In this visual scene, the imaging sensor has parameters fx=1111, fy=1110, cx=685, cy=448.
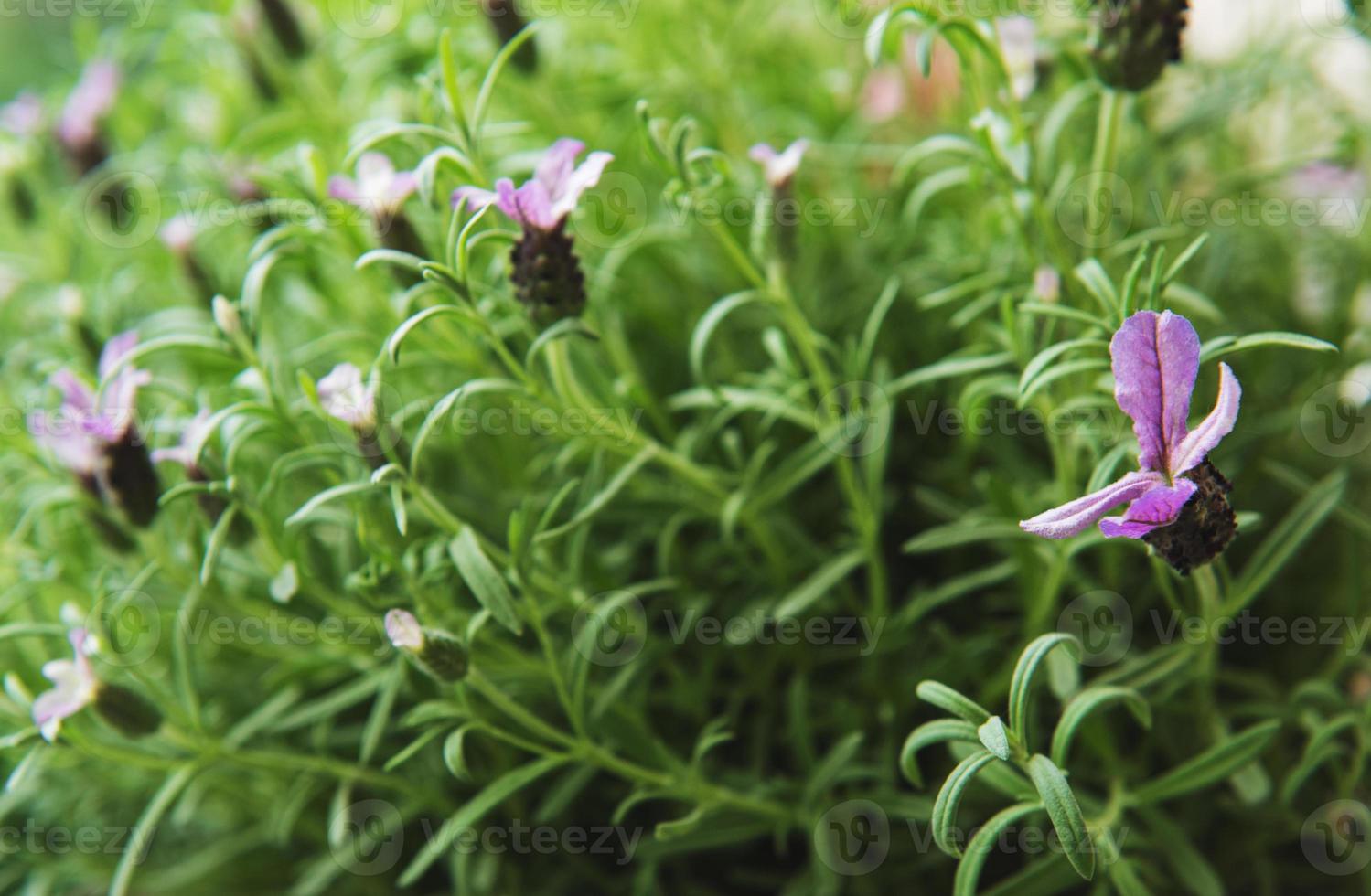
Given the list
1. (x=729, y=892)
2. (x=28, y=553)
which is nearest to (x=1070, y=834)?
(x=729, y=892)

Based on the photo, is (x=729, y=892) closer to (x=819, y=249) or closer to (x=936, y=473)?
(x=936, y=473)

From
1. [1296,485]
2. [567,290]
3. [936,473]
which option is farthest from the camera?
[936,473]

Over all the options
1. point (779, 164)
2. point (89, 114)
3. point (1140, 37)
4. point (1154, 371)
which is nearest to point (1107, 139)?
point (1140, 37)

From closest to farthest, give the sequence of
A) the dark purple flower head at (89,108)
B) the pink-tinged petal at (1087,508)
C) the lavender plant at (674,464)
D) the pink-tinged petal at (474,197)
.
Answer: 1. the pink-tinged petal at (1087,508)
2. the pink-tinged petal at (474,197)
3. the lavender plant at (674,464)
4. the dark purple flower head at (89,108)

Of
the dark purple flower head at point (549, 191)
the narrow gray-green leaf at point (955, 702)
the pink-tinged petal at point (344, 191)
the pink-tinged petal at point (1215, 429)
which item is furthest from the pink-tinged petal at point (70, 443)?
the pink-tinged petal at point (1215, 429)

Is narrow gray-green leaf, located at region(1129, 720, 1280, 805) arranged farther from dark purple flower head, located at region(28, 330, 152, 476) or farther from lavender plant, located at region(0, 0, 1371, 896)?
dark purple flower head, located at region(28, 330, 152, 476)

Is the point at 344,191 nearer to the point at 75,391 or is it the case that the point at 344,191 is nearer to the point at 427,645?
the point at 75,391

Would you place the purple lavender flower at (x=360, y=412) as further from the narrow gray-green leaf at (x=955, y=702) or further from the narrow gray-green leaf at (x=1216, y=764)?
A: the narrow gray-green leaf at (x=1216, y=764)

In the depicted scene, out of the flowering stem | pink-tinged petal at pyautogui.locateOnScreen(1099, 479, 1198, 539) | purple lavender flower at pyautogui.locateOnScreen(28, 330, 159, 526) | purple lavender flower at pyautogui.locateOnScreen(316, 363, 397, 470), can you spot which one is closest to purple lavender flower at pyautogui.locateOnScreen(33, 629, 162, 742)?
purple lavender flower at pyautogui.locateOnScreen(28, 330, 159, 526)
